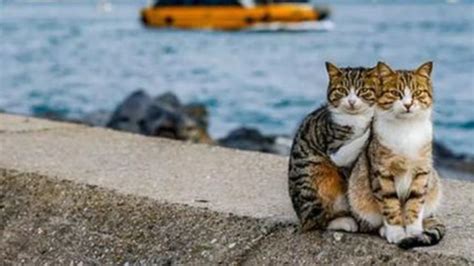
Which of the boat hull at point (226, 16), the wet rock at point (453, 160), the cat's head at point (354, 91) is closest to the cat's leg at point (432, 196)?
the cat's head at point (354, 91)

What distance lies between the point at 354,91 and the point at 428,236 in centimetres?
51

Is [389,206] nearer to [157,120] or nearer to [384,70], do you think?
[384,70]

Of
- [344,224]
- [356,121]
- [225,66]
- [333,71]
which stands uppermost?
[333,71]

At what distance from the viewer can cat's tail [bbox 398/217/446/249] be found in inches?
135

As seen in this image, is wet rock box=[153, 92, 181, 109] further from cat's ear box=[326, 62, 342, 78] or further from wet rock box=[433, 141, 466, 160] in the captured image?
cat's ear box=[326, 62, 342, 78]

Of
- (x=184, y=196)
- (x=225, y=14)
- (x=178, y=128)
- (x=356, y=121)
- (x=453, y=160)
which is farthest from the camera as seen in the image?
(x=225, y=14)

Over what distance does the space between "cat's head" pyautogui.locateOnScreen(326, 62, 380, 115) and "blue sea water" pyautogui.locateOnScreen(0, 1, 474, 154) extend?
15943 millimetres

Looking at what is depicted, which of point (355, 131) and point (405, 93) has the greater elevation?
point (405, 93)

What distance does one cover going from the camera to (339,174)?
348cm

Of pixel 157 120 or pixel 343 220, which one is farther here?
pixel 157 120

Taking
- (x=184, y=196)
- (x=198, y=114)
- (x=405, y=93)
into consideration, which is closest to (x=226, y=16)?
(x=198, y=114)

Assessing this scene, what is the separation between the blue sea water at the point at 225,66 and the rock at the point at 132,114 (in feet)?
13.4

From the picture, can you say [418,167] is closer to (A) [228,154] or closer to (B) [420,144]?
(B) [420,144]

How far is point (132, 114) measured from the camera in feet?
50.2
